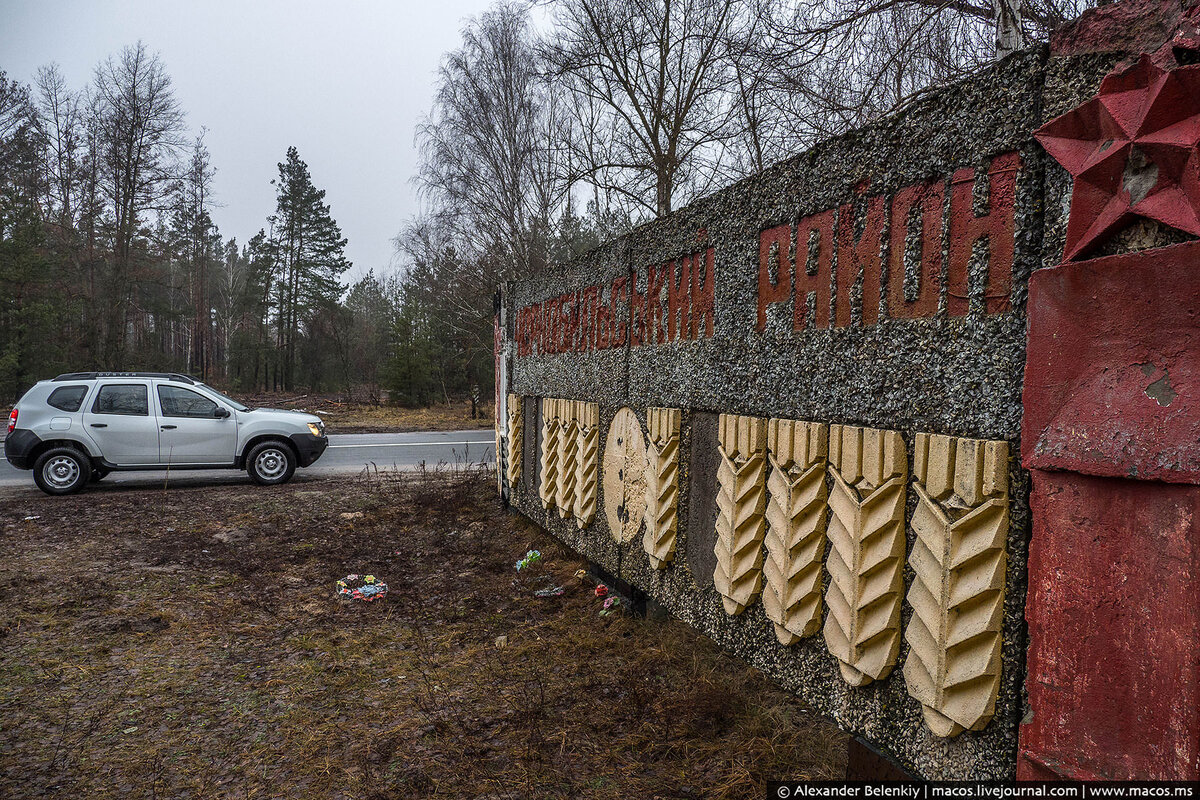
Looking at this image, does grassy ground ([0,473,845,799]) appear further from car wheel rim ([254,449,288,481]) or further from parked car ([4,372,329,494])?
car wheel rim ([254,449,288,481])

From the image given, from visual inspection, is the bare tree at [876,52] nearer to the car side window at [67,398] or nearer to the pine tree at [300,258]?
the car side window at [67,398]

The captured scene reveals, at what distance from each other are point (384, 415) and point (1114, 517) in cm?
2484

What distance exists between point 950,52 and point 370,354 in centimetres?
3549

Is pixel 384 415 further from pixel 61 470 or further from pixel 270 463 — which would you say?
pixel 61 470

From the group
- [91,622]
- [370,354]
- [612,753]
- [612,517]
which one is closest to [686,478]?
[612,517]

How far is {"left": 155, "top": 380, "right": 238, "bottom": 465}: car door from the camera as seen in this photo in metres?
9.09

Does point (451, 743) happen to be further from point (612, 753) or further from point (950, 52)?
point (950, 52)

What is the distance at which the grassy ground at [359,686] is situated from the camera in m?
2.67

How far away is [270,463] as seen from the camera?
965 cm

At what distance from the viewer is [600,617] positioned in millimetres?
4336

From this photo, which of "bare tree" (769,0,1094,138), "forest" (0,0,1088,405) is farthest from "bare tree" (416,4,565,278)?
"bare tree" (769,0,1094,138)

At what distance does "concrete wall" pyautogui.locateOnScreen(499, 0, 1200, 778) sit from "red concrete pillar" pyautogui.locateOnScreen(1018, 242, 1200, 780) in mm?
86

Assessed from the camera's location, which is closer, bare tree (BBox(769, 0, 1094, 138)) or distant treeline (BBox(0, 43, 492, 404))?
bare tree (BBox(769, 0, 1094, 138))

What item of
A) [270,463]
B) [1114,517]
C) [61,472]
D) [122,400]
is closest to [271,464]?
[270,463]
